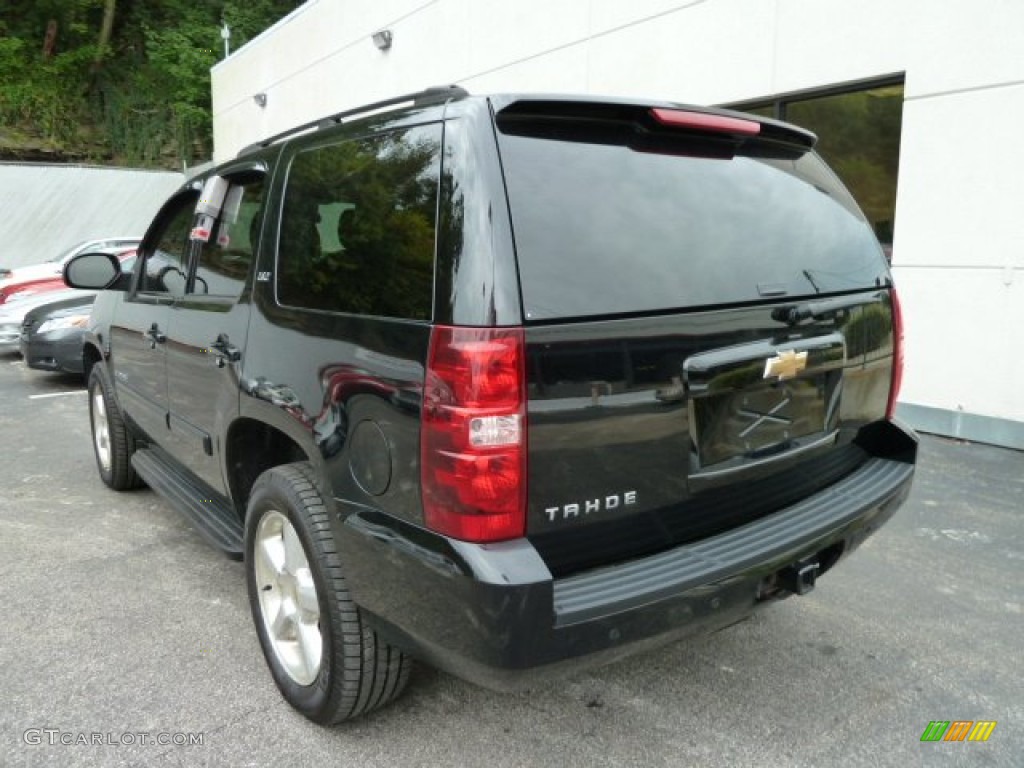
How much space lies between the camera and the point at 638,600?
195 centimetres

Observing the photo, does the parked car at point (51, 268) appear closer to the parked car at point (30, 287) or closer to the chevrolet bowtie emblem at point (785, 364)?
the parked car at point (30, 287)

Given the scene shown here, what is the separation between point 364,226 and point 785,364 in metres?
1.27

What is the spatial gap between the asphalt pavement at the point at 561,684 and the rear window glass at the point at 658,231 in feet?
4.29

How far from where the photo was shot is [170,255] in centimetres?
385

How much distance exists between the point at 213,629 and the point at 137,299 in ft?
5.92

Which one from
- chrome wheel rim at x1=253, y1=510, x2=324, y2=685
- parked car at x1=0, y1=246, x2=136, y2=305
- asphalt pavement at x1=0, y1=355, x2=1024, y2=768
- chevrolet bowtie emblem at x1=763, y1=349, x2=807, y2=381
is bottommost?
asphalt pavement at x1=0, y1=355, x2=1024, y2=768

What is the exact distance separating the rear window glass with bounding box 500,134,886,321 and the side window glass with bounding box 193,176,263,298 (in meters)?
1.31

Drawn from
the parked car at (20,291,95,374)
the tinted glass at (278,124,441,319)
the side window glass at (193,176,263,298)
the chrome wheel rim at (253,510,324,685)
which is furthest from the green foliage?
the chrome wheel rim at (253,510,324,685)

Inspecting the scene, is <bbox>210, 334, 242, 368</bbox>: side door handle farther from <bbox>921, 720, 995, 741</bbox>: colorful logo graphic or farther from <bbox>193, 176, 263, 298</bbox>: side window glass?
<bbox>921, 720, 995, 741</bbox>: colorful logo graphic

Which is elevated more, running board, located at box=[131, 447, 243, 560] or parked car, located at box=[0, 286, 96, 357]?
parked car, located at box=[0, 286, 96, 357]

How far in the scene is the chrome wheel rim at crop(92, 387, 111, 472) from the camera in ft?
15.7

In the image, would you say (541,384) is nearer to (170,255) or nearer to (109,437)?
(170,255)

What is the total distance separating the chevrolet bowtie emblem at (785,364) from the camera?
7.38 feet

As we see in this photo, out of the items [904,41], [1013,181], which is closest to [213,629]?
[1013,181]
